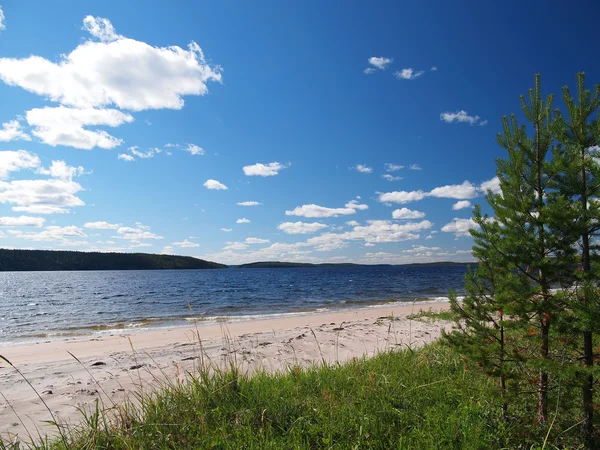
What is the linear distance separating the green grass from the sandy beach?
1.39 ft

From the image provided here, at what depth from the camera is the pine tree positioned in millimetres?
2932

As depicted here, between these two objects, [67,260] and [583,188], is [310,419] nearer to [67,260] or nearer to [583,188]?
[583,188]

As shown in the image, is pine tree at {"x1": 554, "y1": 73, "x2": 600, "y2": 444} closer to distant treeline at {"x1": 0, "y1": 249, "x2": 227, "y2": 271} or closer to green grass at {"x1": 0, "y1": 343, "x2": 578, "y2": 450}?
green grass at {"x1": 0, "y1": 343, "x2": 578, "y2": 450}

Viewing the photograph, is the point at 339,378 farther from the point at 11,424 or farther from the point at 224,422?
the point at 11,424

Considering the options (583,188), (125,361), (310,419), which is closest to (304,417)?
(310,419)

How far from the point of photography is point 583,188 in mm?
3164

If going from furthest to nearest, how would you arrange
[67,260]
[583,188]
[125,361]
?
1. [67,260]
2. [125,361]
3. [583,188]

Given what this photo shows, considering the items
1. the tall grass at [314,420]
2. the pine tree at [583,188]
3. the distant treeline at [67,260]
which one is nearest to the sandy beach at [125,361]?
the tall grass at [314,420]

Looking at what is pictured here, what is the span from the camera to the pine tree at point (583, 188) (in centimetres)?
293

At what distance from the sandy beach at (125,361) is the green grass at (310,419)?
42 centimetres

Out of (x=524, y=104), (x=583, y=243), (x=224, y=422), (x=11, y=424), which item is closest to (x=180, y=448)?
(x=224, y=422)

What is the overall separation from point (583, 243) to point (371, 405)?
2.73 m

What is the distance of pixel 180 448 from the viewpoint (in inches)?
122

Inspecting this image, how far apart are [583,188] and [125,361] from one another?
9708 millimetres
